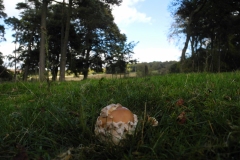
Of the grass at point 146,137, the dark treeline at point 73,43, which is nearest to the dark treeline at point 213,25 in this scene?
the dark treeline at point 73,43

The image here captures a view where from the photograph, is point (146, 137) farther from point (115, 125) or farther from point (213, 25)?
point (213, 25)

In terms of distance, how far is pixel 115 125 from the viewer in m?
1.53

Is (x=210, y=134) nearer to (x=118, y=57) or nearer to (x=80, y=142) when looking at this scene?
(x=80, y=142)

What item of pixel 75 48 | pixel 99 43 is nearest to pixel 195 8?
pixel 99 43

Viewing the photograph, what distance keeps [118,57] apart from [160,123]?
25941mm

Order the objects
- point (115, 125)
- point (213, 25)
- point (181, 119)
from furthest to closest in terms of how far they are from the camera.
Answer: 1. point (213, 25)
2. point (181, 119)
3. point (115, 125)

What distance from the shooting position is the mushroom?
1515 mm

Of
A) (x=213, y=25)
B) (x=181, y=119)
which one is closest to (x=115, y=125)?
(x=181, y=119)

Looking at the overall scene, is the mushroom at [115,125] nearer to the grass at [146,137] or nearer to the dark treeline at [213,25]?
the grass at [146,137]

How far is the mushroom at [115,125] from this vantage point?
1515 mm

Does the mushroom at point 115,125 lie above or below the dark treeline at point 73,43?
below

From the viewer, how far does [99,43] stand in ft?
93.7

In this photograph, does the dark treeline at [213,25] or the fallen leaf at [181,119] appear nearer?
the fallen leaf at [181,119]

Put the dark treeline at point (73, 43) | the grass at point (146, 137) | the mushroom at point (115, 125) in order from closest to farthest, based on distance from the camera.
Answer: the grass at point (146, 137) → the mushroom at point (115, 125) → the dark treeline at point (73, 43)
